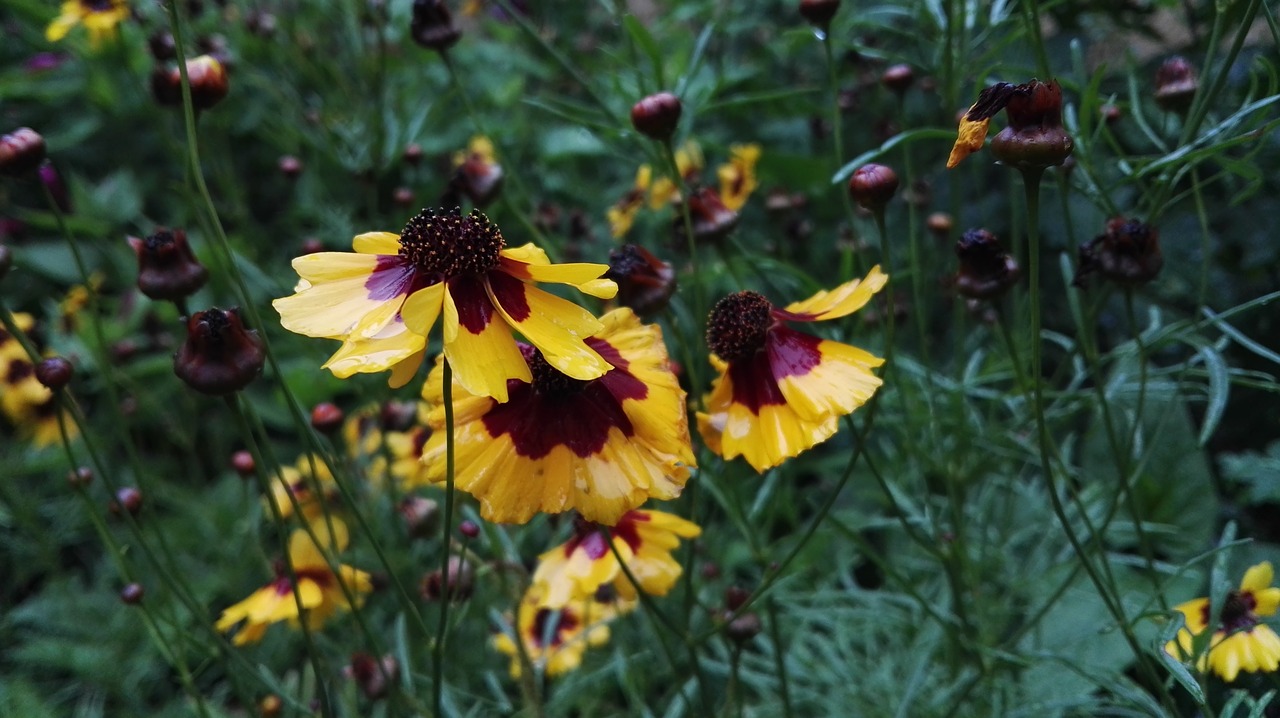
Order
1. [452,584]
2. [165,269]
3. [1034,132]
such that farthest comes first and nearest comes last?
1. [452,584]
2. [165,269]
3. [1034,132]

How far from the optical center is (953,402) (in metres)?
1.01

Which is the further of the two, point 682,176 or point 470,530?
point 682,176

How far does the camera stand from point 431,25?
1.05 metres

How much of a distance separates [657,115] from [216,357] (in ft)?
1.19

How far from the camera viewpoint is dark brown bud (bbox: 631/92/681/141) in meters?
0.74

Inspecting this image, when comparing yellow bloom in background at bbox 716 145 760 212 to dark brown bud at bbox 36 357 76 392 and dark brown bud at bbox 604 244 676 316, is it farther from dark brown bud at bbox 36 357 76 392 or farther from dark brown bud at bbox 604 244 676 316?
dark brown bud at bbox 36 357 76 392

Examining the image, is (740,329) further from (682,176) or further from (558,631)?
(682,176)

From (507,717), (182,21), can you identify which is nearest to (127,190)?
(182,21)

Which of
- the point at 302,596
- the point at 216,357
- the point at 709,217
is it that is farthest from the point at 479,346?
the point at 302,596

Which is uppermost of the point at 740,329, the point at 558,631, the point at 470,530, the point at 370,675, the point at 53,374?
the point at 740,329

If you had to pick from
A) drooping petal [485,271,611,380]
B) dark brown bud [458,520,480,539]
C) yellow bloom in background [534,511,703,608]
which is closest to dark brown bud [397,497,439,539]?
dark brown bud [458,520,480,539]

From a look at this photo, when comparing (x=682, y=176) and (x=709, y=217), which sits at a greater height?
(x=709, y=217)

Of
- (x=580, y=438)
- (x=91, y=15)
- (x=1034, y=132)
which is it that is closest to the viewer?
(x=1034, y=132)

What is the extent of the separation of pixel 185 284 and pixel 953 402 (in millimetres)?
744
